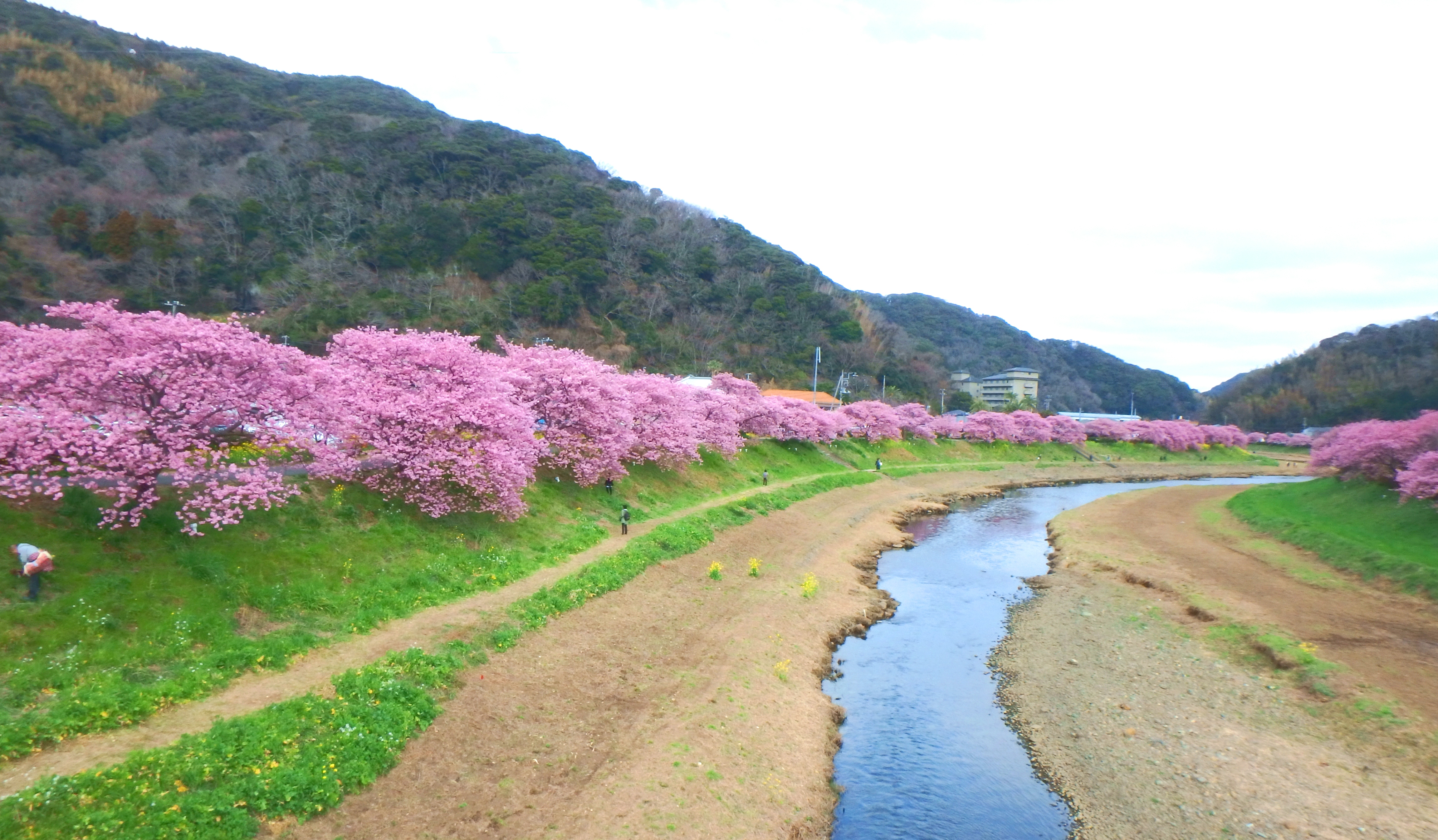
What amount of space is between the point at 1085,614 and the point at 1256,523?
20.3m

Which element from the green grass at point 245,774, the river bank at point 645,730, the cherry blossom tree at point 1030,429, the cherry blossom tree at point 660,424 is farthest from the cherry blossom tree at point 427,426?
the cherry blossom tree at point 1030,429

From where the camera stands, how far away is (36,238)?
211 ft

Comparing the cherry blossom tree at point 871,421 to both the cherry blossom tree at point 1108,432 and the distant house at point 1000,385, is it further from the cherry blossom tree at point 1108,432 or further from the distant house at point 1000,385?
the distant house at point 1000,385

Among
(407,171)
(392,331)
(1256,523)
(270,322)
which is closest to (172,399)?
(392,331)

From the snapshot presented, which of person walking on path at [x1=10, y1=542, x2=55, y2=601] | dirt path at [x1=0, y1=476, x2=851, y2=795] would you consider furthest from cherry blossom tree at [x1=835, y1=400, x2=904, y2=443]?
person walking on path at [x1=10, y1=542, x2=55, y2=601]

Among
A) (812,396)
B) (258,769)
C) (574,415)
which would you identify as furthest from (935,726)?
(812,396)

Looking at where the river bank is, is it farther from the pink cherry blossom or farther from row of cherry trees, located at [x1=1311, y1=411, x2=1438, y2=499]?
row of cherry trees, located at [x1=1311, y1=411, x2=1438, y2=499]

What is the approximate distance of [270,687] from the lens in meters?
12.6

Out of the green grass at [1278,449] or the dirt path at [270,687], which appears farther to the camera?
the green grass at [1278,449]

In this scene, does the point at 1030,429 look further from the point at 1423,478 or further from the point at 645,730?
the point at 645,730

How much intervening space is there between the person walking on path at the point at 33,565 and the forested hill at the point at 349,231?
178 ft

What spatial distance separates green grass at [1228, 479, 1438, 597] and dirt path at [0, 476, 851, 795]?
28801mm

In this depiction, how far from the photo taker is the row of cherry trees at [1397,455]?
91.6 ft

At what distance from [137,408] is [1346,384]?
120862mm
